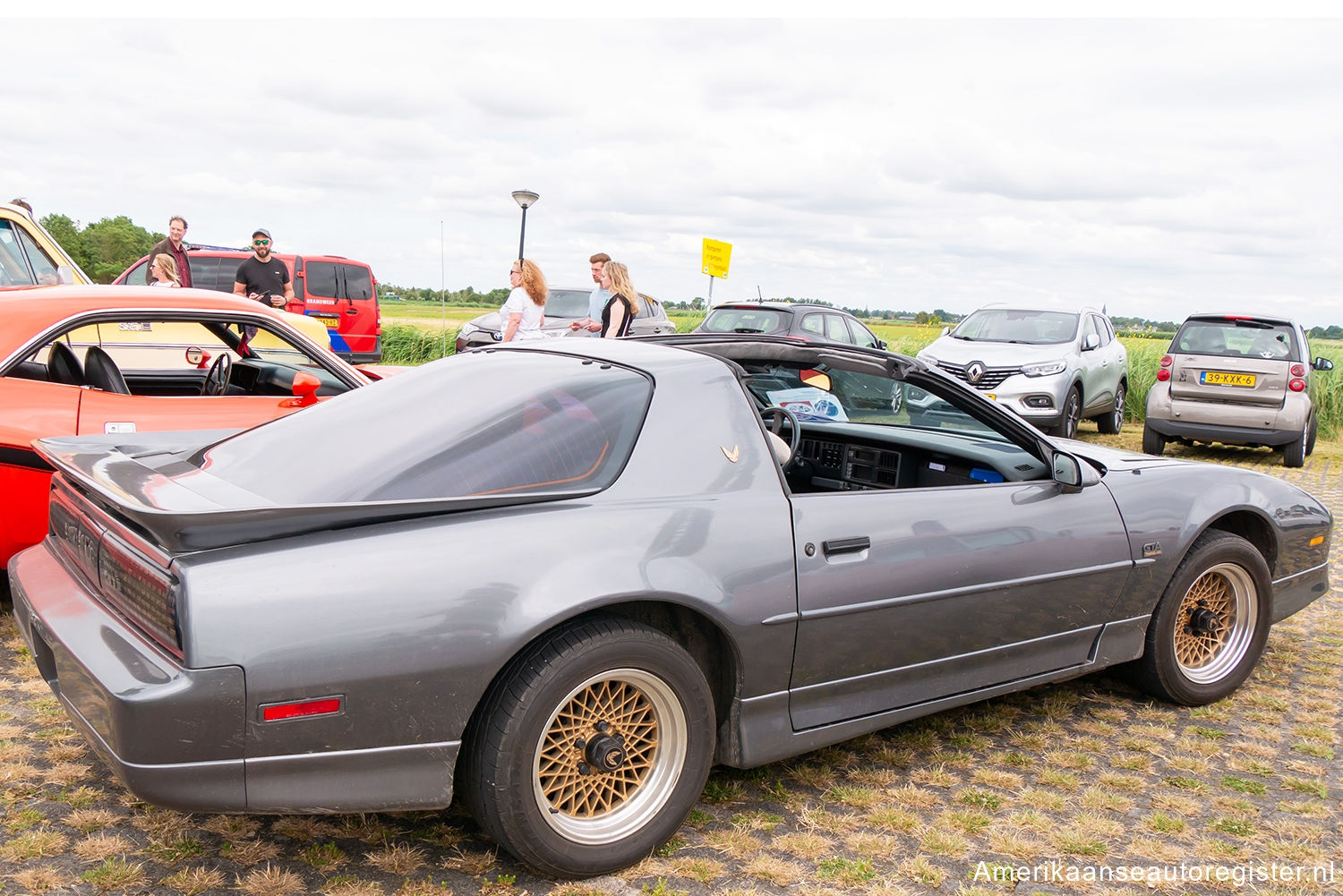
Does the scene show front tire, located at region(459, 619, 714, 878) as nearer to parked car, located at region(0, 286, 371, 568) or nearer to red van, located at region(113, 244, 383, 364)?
parked car, located at region(0, 286, 371, 568)

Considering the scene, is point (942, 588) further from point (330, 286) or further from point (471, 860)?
point (330, 286)

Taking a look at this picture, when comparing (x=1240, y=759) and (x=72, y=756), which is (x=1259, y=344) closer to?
(x=1240, y=759)

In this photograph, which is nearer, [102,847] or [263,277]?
[102,847]

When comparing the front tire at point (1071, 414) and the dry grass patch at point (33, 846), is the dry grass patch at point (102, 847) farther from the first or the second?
the front tire at point (1071, 414)

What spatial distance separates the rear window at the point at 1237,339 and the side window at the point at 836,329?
155 inches

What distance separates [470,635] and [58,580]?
4.32 ft

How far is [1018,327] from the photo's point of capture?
12.9 metres

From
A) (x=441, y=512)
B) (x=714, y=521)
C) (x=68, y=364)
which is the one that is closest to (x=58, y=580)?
(x=441, y=512)

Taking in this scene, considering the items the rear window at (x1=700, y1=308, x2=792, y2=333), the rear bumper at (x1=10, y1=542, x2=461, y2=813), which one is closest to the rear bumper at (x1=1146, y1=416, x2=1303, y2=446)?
the rear window at (x1=700, y1=308, x2=792, y2=333)

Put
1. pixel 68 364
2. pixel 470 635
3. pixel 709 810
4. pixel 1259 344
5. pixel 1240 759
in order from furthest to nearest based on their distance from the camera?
pixel 1259 344 → pixel 68 364 → pixel 1240 759 → pixel 709 810 → pixel 470 635

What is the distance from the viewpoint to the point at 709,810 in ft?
9.87

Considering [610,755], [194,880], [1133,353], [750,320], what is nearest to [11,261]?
[194,880]

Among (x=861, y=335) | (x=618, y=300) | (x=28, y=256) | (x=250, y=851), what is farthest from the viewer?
(x=861, y=335)

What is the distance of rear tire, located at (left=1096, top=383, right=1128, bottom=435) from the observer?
13977 mm
